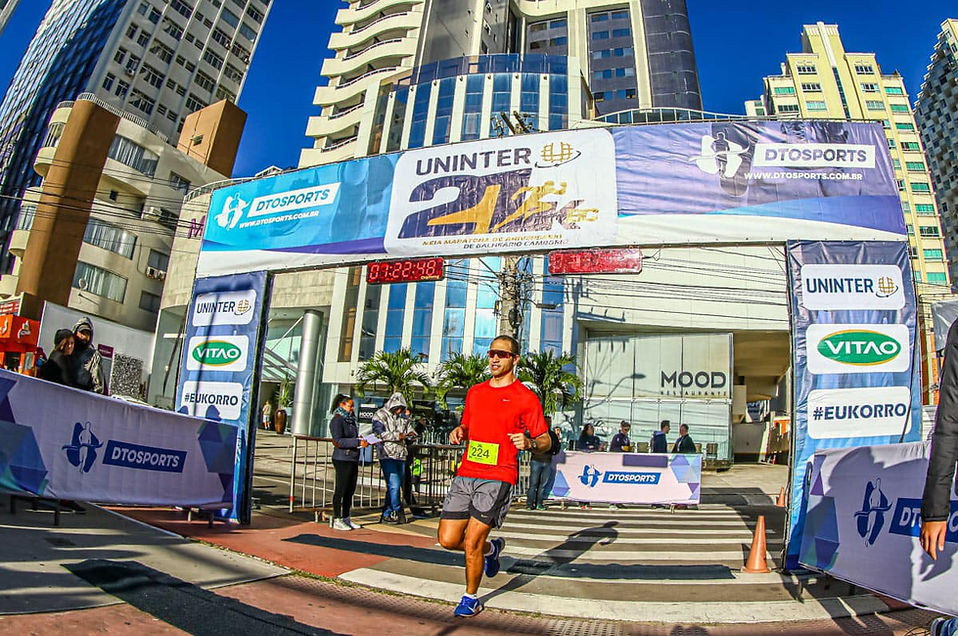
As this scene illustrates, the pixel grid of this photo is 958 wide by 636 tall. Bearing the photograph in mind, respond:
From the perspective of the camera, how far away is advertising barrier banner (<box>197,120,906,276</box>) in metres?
6.84

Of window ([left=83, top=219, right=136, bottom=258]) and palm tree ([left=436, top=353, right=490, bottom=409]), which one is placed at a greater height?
window ([left=83, top=219, right=136, bottom=258])

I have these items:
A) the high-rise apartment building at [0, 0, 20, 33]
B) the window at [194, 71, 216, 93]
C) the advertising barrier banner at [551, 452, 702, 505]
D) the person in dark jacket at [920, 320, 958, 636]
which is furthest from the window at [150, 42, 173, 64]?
the person in dark jacket at [920, 320, 958, 636]

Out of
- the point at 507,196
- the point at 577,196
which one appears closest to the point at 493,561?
the point at 577,196

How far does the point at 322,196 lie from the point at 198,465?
4181 millimetres

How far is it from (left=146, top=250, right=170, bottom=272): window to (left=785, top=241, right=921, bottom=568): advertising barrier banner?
4834 cm

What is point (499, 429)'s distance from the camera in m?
4.20

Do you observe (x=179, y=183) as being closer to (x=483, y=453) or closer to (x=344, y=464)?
(x=344, y=464)

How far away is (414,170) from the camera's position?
331 inches

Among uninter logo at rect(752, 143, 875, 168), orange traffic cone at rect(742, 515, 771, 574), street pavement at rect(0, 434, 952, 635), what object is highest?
uninter logo at rect(752, 143, 875, 168)

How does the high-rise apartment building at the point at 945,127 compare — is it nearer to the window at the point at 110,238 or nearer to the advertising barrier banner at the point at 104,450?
the window at the point at 110,238

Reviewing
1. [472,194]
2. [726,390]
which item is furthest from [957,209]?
[472,194]

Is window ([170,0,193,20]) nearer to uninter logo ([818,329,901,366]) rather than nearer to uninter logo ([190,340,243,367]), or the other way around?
uninter logo ([190,340,243,367])

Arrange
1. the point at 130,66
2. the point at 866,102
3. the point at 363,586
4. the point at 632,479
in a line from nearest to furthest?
the point at 363,586 < the point at 632,479 < the point at 130,66 < the point at 866,102

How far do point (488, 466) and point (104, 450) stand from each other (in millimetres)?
4191
